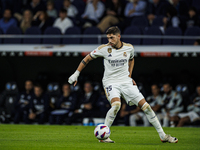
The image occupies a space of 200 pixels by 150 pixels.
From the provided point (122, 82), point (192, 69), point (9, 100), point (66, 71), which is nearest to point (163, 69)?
point (192, 69)

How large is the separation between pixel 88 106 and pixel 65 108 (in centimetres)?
92

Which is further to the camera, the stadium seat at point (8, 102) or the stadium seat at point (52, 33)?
the stadium seat at point (52, 33)

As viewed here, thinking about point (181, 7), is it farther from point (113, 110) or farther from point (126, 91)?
point (113, 110)

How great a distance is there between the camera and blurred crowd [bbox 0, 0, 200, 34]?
47.5 feet

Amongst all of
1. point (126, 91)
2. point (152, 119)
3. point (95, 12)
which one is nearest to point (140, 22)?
point (95, 12)

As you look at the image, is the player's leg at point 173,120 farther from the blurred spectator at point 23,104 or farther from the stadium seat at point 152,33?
the blurred spectator at point 23,104

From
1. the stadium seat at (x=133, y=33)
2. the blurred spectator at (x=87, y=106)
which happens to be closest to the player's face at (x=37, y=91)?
the blurred spectator at (x=87, y=106)

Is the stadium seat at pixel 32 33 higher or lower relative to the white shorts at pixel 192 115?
higher

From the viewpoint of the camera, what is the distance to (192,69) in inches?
590

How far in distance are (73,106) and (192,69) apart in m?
4.95

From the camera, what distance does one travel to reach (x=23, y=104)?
14.0 m

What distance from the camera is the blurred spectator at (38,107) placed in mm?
13648

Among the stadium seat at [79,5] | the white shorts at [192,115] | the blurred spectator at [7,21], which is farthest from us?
the stadium seat at [79,5]

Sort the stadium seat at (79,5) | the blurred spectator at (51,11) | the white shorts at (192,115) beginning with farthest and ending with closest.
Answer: the stadium seat at (79,5) < the blurred spectator at (51,11) < the white shorts at (192,115)
